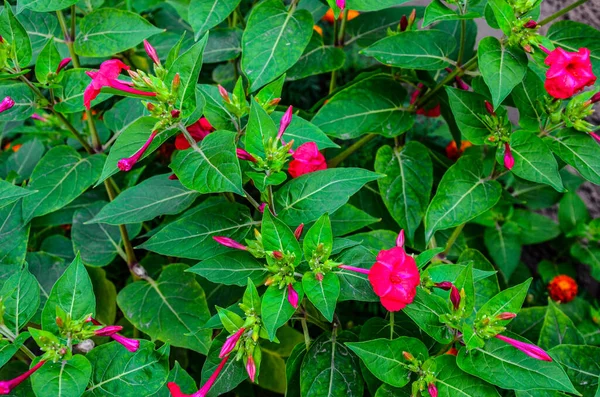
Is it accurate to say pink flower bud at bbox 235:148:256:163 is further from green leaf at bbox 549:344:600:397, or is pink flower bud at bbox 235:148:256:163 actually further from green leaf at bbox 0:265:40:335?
green leaf at bbox 549:344:600:397

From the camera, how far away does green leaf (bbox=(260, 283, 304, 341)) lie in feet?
3.08

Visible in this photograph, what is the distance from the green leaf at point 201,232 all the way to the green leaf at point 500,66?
1.89 ft

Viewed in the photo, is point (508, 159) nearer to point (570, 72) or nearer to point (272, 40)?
point (570, 72)

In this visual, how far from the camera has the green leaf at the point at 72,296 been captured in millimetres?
1016

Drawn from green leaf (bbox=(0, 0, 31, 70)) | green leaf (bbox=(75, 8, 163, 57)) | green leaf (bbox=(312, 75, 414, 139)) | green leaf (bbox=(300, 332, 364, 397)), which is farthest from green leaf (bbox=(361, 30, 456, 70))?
green leaf (bbox=(0, 0, 31, 70))

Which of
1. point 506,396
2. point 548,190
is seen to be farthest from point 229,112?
point 548,190

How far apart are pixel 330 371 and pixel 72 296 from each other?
54cm

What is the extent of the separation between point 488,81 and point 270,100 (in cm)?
45

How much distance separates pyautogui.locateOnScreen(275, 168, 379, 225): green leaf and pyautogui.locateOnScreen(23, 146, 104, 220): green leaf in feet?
1.71

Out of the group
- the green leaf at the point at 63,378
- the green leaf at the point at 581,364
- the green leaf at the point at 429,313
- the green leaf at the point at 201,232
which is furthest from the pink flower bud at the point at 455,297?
the green leaf at the point at 63,378

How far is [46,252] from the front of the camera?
1499 millimetres

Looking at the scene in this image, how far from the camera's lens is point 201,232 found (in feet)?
3.63

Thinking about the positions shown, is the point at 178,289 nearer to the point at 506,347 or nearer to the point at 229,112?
the point at 229,112

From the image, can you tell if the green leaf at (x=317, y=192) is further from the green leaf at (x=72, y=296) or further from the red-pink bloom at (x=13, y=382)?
the red-pink bloom at (x=13, y=382)
